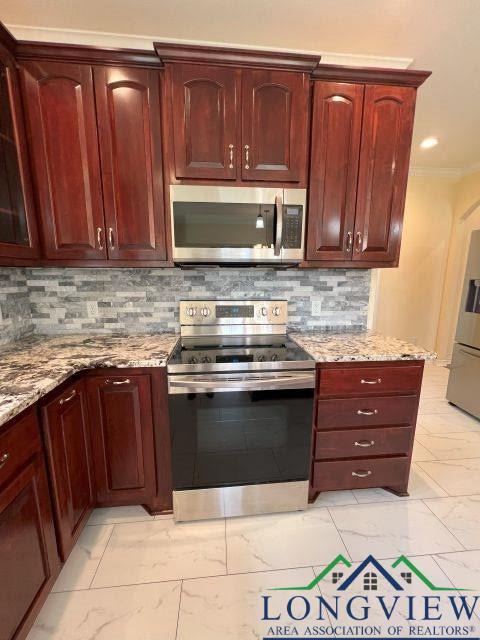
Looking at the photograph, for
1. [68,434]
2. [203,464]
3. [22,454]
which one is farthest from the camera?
[203,464]

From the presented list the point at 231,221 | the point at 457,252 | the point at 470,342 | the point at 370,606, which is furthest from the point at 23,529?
the point at 457,252

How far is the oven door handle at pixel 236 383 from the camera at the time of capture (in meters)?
1.44

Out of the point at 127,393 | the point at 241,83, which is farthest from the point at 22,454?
the point at 241,83

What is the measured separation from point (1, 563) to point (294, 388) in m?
1.26

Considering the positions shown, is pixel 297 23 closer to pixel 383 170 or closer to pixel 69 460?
pixel 383 170

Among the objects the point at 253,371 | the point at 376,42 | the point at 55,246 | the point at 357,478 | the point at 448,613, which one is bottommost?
the point at 448,613

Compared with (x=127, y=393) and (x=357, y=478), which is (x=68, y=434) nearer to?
(x=127, y=393)

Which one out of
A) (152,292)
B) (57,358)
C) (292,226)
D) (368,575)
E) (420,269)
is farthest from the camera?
(420,269)

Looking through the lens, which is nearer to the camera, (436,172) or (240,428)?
(240,428)

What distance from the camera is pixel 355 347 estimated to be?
1700 millimetres

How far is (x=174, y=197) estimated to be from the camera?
157 centimetres

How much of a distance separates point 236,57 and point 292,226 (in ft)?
2.94

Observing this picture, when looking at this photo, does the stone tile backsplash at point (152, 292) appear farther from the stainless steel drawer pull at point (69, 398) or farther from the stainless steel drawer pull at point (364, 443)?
the stainless steel drawer pull at point (364, 443)

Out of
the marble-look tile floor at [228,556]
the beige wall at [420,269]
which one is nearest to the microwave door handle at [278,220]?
the marble-look tile floor at [228,556]
